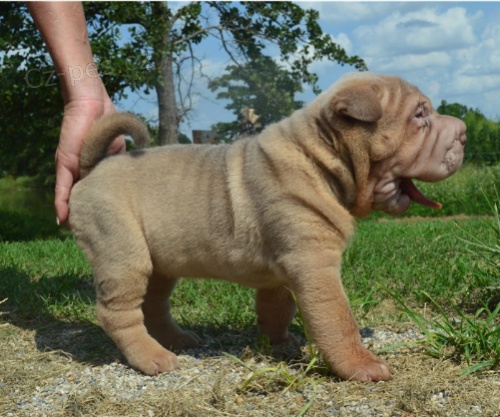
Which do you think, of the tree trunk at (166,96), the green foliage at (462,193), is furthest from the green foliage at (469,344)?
the green foliage at (462,193)

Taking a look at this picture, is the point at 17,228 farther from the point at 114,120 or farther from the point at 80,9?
the point at 114,120

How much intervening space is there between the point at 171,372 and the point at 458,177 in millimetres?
12313

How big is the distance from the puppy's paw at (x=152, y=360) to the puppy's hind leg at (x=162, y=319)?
1.24 ft

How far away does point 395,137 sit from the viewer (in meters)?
3.54

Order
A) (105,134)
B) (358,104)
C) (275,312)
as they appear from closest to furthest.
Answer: (358,104) → (275,312) → (105,134)

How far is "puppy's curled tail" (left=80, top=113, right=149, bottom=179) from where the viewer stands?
13.4ft

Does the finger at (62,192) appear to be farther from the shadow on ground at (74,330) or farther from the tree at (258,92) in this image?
the tree at (258,92)

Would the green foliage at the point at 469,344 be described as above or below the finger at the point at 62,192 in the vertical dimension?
below

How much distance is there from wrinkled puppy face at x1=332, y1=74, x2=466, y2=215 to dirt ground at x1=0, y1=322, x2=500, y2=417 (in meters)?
0.85

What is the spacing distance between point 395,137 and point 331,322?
3.16 ft

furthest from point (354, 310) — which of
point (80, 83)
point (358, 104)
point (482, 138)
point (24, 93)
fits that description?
point (482, 138)

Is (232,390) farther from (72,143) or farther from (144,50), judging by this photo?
(144,50)

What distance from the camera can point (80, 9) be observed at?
4.89 meters

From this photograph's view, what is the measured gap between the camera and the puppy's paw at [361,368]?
325 cm
